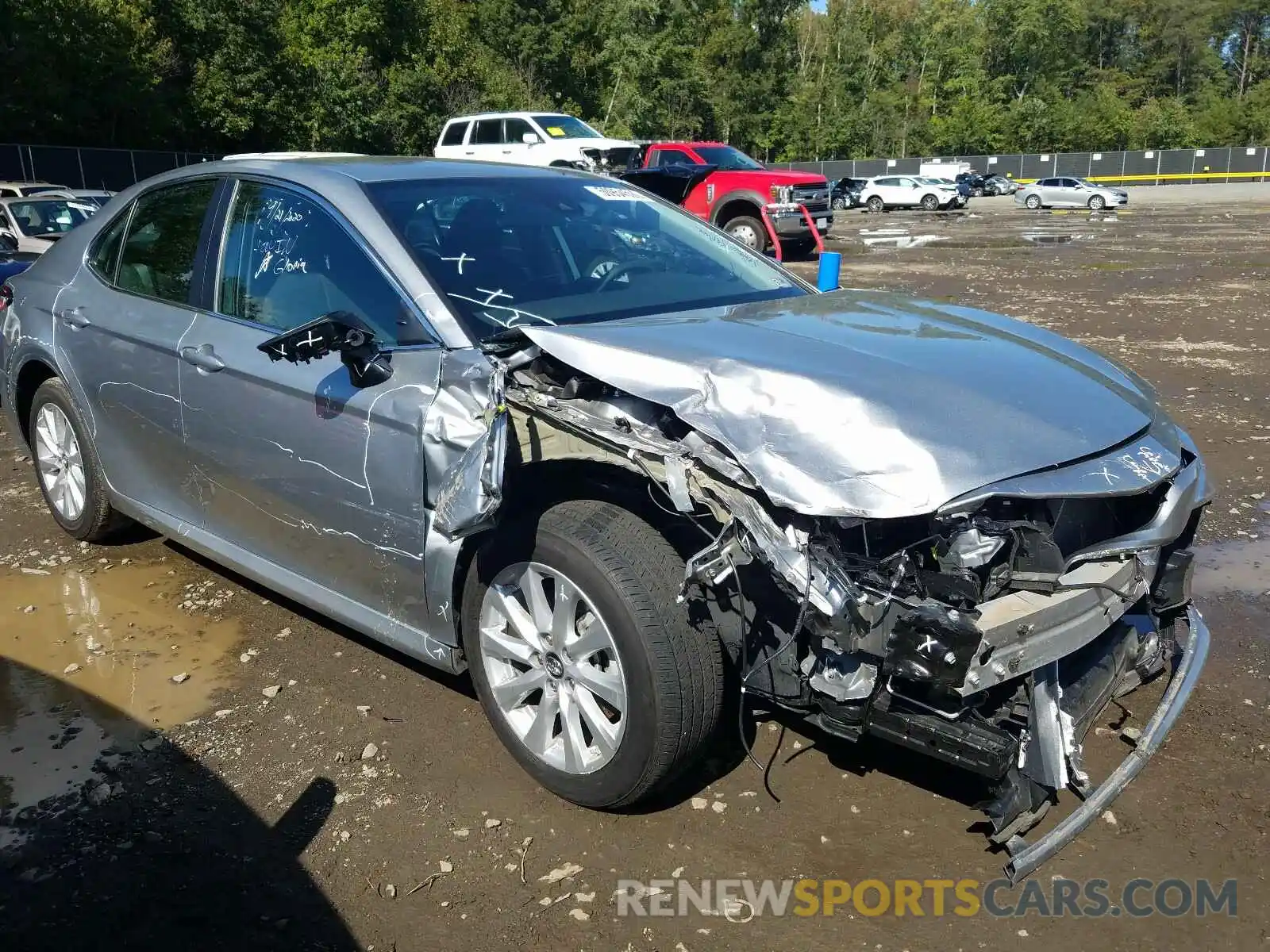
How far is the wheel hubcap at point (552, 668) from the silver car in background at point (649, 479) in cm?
1

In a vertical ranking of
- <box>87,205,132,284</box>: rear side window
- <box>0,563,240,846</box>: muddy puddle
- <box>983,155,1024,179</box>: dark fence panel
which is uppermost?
<box>983,155,1024,179</box>: dark fence panel

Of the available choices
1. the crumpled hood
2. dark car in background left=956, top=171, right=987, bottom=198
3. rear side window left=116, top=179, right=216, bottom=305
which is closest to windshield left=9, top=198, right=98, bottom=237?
rear side window left=116, top=179, right=216, bottom=305

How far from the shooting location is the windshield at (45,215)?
13445mm

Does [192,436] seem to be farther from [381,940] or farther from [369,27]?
[369,27]

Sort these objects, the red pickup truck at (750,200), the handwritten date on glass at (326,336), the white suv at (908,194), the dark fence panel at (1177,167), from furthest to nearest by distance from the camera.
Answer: the dark fence panel at (1177,167) → the white suv at (908,194) → the red pickup truck at (750,200) → the handwritten date on glass at (326,336)

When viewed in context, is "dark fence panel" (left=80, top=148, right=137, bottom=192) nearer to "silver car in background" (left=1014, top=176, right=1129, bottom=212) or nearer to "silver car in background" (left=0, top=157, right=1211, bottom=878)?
"silver car in background" (left=0, top=157, right=1211, bottom=878)

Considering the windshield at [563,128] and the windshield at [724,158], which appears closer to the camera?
the windshield at [724,158]

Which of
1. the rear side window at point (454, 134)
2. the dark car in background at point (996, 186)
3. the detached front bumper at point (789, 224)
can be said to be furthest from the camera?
the dark car in background at point (996, 186)

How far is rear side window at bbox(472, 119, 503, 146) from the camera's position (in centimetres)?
2222

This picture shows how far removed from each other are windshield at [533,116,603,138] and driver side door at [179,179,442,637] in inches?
727

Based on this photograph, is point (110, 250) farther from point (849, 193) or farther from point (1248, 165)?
point (1248, 165)

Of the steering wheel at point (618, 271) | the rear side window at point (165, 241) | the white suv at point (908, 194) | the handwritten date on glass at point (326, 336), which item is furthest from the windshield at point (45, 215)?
the white suv at point (908, 194)

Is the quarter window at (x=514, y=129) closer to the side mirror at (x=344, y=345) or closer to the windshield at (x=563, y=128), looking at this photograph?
the windshield at (x=563, y=128)

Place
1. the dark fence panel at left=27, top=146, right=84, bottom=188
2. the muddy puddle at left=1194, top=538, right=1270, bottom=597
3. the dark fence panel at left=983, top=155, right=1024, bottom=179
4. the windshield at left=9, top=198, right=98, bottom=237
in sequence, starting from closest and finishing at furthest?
1. the muddy puddle at left=1194, top=538, right=1270, bottom=597
2. the windshield at left=9, top=198, right=98, bottom=237
3. the dark fence panel at left=27, top=146, right=84, bottom=188
4. the dark fence panel at left=983, top=155, right=1024, bottom=179
